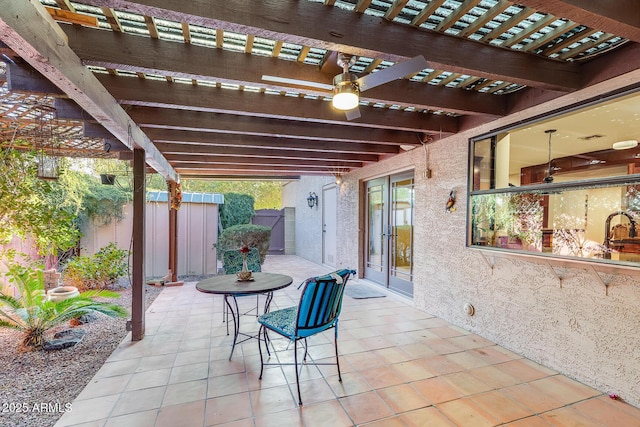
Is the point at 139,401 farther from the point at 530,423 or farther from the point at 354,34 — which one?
the point at 354,34

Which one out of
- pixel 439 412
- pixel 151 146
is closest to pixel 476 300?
pixel 439 412

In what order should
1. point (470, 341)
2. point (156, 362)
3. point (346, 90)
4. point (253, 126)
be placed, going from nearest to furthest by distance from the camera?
point (346, 90) → point (156, 362) → point (470, 341) → point (253, 126)

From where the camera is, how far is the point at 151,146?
412cm

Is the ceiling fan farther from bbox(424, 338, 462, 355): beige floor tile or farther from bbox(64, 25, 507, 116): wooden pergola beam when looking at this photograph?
bbox(424, 338, 462, 355): beige floor tile

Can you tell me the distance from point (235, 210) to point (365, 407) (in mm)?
8419

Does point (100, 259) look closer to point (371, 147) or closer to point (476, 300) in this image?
point (371, 147)

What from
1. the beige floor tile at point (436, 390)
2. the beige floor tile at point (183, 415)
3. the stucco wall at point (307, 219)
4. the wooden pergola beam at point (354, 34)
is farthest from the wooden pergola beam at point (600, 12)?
the stucco wall at point (307, 219)

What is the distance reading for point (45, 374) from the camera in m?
2.73

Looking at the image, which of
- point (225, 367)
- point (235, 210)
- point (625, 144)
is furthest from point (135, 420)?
point (235, 210)

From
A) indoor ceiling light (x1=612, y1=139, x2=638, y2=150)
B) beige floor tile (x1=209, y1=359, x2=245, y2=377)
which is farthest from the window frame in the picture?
beige floor tile (x1=209, y1=359, x2=245, y2=377)

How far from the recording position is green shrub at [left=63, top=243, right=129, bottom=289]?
209 inches

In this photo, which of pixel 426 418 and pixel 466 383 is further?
pixel 466 383

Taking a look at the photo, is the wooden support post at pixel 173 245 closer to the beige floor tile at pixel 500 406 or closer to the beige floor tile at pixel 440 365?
the beige floor tile at pixel 440 365

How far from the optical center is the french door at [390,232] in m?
5.14
